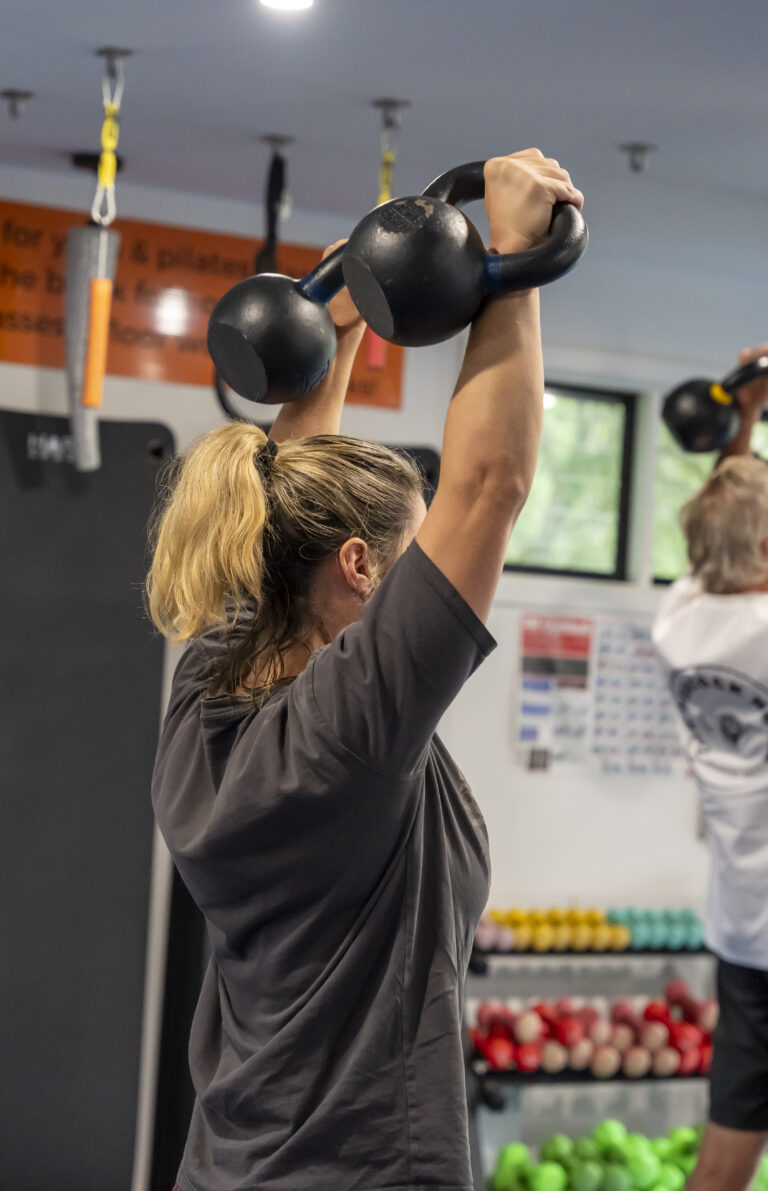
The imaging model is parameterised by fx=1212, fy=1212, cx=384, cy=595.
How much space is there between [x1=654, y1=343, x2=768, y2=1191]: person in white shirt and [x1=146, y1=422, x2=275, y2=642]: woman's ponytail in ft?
5.50

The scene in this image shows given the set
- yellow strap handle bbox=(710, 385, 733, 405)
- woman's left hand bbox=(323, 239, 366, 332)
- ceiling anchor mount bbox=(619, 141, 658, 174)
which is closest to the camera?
woman's left hand bbox=(323, 239, 366, 332)

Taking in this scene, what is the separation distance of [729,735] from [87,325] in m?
1.73

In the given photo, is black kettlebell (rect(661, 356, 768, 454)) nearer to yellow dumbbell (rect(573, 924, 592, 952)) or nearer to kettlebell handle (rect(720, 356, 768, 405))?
kettlebell handle (rect(720, 356, 768, 405))

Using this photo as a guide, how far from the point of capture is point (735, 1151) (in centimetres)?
252

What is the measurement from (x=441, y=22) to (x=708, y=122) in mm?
686

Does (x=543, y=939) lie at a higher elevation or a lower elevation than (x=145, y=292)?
lower

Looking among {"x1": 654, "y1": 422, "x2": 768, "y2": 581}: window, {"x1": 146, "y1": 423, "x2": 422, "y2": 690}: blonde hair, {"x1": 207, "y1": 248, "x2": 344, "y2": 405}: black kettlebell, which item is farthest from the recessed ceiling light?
{"x1": 654, "y1": 422, "x2": 768, "y2": 581}: window

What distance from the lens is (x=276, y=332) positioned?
1146 mm

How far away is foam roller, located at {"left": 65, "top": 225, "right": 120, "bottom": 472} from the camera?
2506 mm

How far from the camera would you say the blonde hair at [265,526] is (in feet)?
3.63

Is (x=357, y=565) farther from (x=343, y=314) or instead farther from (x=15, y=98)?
(x=15, y=98)

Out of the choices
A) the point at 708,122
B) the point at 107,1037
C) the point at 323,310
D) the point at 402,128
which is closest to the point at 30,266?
the point at 402,128

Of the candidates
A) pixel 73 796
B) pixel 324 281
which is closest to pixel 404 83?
pixel 324 281

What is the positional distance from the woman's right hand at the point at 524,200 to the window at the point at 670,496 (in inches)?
116
